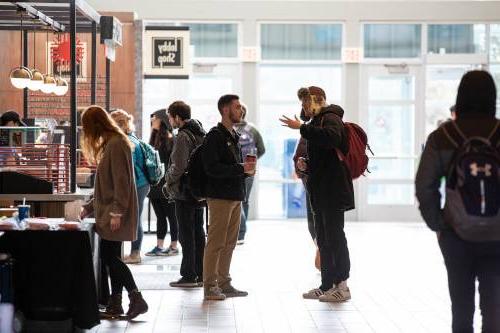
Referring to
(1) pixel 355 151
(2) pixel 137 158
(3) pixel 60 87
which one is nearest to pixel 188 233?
(2) pixel 137 158

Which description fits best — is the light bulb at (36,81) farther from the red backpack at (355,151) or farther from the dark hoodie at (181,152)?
the red backpack at (355,151)

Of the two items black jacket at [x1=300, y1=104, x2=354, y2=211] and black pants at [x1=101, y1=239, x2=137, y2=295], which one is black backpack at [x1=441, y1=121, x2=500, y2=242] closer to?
black pants at [x1=101, y1=239, x2=137, y2=295]

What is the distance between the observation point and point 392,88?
15375 millimetres

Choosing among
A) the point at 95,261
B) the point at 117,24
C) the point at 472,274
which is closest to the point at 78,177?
the point at 117,24

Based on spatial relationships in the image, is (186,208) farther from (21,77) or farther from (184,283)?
(21,77)

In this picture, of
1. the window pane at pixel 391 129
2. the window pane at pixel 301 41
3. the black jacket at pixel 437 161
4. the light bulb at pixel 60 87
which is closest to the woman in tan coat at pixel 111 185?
the black jacket at pixel 437 161

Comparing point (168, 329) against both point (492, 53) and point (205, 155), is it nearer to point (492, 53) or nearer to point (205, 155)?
point (205, 155)

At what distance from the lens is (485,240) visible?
4266 mm

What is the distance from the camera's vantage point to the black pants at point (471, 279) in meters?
4.27

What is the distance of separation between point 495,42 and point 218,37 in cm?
424

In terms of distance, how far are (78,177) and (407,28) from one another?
26.4 ft

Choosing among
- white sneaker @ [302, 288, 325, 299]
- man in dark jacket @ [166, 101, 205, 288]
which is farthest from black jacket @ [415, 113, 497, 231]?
man in dark jacket @ [166, 101, 205, 288]

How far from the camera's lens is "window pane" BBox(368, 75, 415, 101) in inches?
605

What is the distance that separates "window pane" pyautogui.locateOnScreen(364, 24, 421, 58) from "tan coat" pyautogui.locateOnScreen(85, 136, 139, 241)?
31.4 feet
